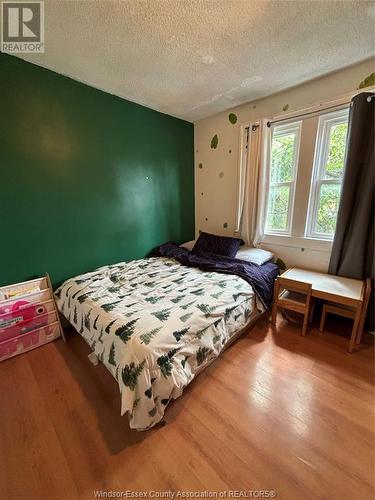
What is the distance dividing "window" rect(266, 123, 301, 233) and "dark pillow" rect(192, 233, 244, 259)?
1.76 ft

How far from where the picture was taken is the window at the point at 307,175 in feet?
7.04

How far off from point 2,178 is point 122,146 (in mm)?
1232

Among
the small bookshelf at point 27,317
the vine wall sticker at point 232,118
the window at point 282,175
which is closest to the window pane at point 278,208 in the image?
the window at point 282,175

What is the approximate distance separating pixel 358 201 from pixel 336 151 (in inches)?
24.1

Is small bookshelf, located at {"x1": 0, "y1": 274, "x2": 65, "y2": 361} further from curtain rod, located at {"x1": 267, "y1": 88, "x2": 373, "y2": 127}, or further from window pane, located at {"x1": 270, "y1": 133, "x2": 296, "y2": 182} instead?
curtain rod, located at {"x1": 267, "y1": 88, "x2": 373, "y2": 127}

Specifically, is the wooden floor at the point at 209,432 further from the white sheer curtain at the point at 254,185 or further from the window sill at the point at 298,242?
the white sheer curtain at the point at 254,185

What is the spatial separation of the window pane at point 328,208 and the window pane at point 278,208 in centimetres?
35

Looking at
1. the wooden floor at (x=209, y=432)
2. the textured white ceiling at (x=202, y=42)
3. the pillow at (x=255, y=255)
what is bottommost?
the wooden floor at (x=209, y=432)

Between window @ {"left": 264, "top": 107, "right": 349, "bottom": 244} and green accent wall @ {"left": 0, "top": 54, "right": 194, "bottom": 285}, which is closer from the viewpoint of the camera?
green accent wall @ {"left": 0, "top": 54, "right": 194, "bottom": 285}

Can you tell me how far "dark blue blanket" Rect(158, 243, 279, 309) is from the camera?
2.11 metres

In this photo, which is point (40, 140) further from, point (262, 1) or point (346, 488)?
point (346, 488)

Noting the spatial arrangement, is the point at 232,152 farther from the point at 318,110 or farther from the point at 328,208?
the point at 328,208

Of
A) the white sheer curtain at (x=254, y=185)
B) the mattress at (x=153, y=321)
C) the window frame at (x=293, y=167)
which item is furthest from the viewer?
the white sheer curtain at (x=254, y=185)

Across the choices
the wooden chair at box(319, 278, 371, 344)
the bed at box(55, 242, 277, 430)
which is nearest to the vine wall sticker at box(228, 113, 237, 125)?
the bed at box(55, 242, 277, 430)
